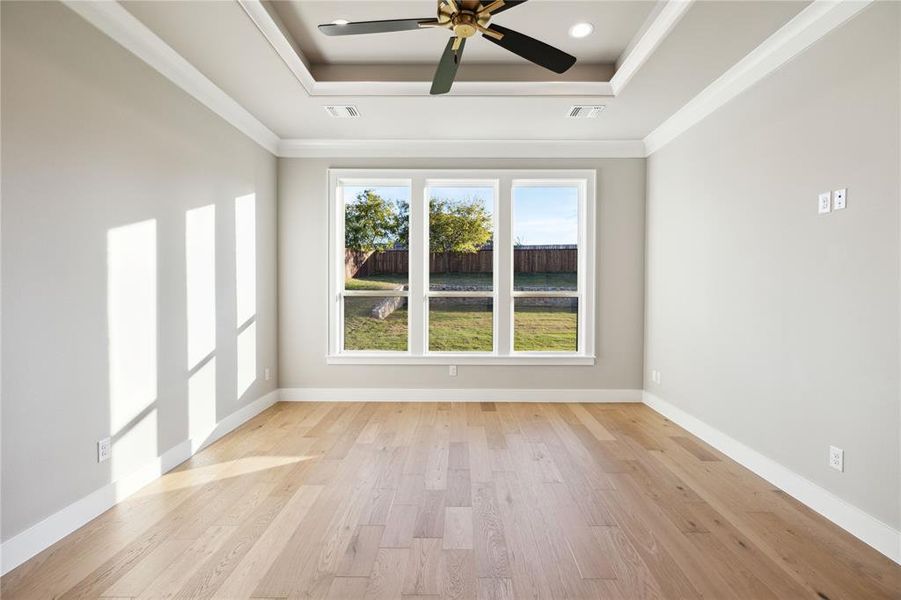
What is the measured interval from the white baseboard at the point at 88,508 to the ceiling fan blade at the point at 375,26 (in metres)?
2.64

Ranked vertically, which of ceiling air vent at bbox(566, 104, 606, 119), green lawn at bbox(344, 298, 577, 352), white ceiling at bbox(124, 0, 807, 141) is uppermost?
white ceiling at bbox(124, 0, 807, 141)

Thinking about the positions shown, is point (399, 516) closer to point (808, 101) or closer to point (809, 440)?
point (809, 440)

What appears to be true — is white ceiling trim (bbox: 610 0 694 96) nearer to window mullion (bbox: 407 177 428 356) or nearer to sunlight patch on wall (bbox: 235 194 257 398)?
window mullion (bbox: 407 177 428 356)

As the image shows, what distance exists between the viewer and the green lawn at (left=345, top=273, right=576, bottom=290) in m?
4.61

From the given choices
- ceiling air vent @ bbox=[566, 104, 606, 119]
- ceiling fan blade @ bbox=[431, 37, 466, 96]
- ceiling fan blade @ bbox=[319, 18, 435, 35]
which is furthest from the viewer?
ceiling air vent @ bbox=[566, 104, 606, 119]

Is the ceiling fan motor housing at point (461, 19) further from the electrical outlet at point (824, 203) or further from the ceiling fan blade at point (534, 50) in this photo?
the electrical outlet at point (824, 203)

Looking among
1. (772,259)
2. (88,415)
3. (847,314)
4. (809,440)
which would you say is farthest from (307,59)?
(809,440)

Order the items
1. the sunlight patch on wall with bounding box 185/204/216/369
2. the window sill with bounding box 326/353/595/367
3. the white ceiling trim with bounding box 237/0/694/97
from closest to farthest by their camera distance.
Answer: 1. the white ceiling trim with bounding box 237/0/694/97
2. the sunlight patch on wall with bounding box 185/204/216/369
3. the window sill with bounding box 326/353/595/367

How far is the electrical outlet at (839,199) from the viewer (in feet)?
7.16

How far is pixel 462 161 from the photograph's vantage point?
446 cm

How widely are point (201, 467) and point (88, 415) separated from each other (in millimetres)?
895

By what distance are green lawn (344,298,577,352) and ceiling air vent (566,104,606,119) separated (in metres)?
1.92

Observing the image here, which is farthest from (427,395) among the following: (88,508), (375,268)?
(88,508)

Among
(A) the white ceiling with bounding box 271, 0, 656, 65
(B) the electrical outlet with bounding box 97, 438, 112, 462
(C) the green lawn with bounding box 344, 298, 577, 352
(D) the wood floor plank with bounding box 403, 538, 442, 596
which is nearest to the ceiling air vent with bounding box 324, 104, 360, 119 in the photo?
(A) the white ceiling with bounding box 271, 0, 656, 65
